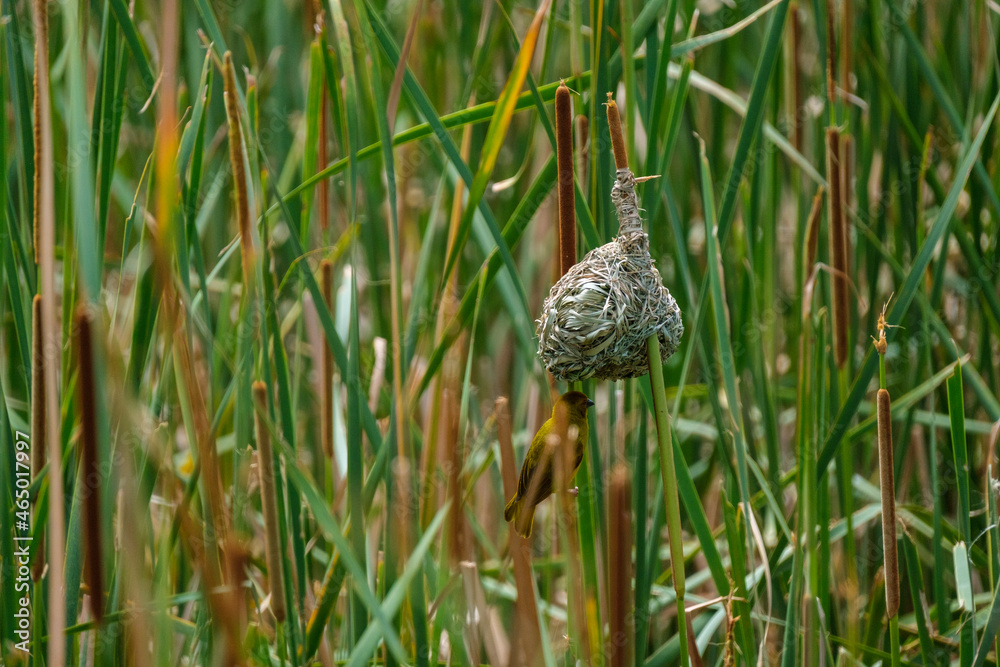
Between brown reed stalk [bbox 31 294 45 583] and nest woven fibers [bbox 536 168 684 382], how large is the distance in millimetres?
512

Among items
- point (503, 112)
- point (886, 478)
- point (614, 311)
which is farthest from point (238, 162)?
point (886, 478)

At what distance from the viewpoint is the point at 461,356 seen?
1.05 m

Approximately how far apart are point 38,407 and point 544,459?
0.56 meters

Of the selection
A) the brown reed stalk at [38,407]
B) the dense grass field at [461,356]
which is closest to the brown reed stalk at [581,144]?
the dense grass field at [461,356]

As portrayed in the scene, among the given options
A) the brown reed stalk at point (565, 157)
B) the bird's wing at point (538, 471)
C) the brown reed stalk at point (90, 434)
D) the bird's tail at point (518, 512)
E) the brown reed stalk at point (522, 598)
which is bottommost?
the brown reed stalk at point (522, 598)

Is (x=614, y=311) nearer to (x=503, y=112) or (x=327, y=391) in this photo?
(x=503, y=112)

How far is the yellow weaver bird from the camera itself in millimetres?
553

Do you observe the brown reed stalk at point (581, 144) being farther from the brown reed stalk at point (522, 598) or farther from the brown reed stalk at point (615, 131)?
the brown reed stalk at point (522, 598)

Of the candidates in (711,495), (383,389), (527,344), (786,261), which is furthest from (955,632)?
(786,261)

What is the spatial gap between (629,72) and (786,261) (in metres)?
1.34

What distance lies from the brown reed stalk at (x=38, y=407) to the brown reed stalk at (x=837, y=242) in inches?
33.6

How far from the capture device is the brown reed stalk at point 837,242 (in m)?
0.88

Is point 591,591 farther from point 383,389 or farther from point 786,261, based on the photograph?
point 786,261

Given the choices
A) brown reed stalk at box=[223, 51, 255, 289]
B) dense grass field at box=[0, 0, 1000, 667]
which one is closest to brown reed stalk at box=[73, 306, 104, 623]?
dense grass field at box=[0, 0, 1000, 667]
